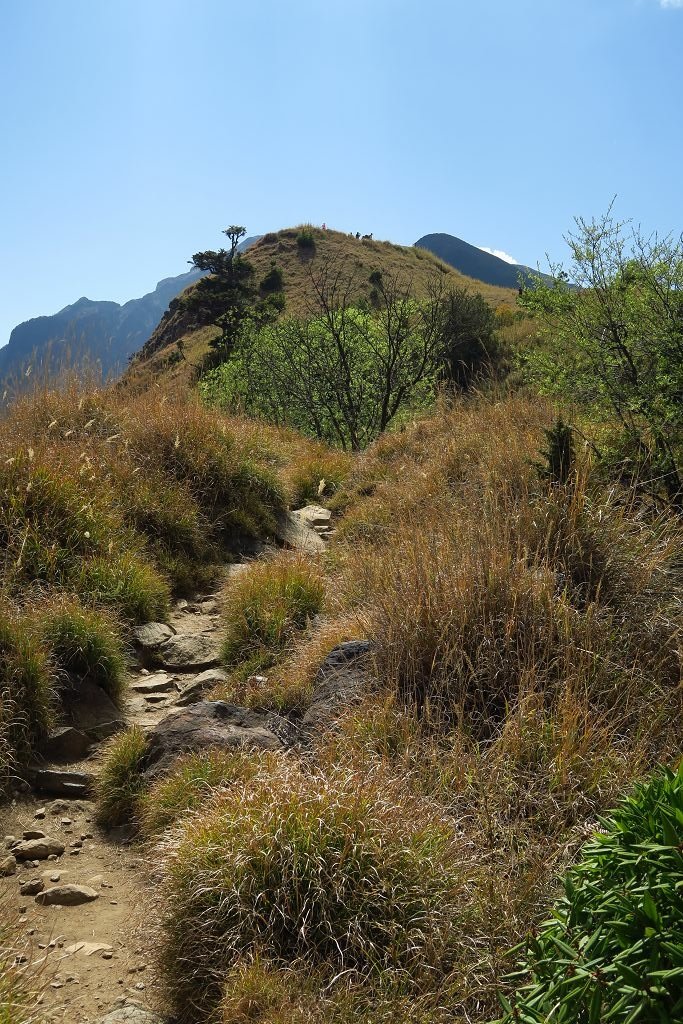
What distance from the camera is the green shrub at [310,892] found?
8.98 ft

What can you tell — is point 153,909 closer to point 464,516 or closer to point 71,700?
point 71,700

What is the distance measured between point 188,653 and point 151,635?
14.1 inches

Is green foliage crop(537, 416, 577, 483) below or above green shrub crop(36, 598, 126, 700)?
above

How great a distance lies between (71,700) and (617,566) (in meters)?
3.61

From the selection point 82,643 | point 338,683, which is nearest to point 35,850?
point 82,643

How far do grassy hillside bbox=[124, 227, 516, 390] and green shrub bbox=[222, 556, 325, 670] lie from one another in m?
34.1

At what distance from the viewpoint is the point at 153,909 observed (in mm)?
3238

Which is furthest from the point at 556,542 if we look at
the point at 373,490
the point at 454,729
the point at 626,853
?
the point at 373,490

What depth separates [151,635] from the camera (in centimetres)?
653

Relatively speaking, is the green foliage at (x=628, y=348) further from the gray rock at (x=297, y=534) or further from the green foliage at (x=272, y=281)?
the green foliage at (x=272, y=281)

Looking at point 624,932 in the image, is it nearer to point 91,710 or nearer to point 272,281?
point 91,710

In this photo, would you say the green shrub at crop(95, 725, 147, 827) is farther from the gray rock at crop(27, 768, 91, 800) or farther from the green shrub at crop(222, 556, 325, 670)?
the green shrub at crop(222, 556, 325, 670)

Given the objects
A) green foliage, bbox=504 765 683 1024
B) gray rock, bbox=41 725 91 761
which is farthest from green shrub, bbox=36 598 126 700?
green foliage, bbox=504 765 683 1024

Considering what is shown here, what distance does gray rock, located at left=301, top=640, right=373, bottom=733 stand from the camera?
425cm
